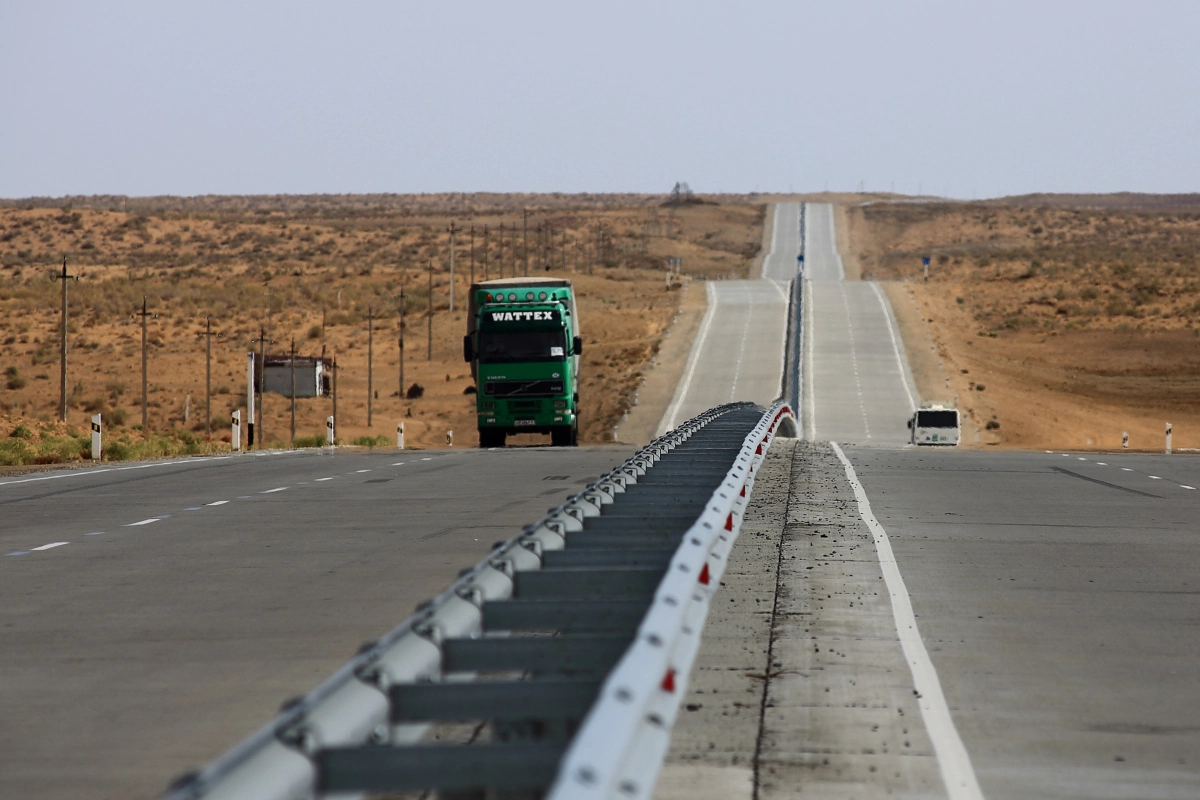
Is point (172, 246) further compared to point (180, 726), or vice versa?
point (172, 246)

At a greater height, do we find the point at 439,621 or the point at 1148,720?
the point at 439,621

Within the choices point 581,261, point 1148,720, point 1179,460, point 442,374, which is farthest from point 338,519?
point 581,261

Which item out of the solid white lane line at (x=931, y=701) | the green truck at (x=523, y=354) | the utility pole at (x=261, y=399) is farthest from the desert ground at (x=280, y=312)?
the solid white lane line at (x=931, y=701)

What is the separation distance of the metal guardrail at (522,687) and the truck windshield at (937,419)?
46.6m

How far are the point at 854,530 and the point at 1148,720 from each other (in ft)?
28.6

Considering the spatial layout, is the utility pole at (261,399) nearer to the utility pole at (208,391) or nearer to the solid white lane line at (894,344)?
the utility pole at (208,391)

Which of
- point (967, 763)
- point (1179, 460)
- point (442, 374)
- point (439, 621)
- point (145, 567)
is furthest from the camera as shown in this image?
point (442, 374)

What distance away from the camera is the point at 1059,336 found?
9412cm

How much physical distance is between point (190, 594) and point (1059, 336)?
8705 cm

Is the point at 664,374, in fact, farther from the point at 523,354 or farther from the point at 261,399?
the point at 523,354

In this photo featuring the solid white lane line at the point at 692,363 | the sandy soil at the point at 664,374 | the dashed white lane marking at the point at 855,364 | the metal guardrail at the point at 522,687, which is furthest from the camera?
the solid white lane line at the point at 692,363

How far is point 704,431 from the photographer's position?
68.9 feet

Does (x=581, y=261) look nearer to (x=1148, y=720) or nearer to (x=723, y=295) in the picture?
(x=723, y=295)

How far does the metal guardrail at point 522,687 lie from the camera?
165 inches
